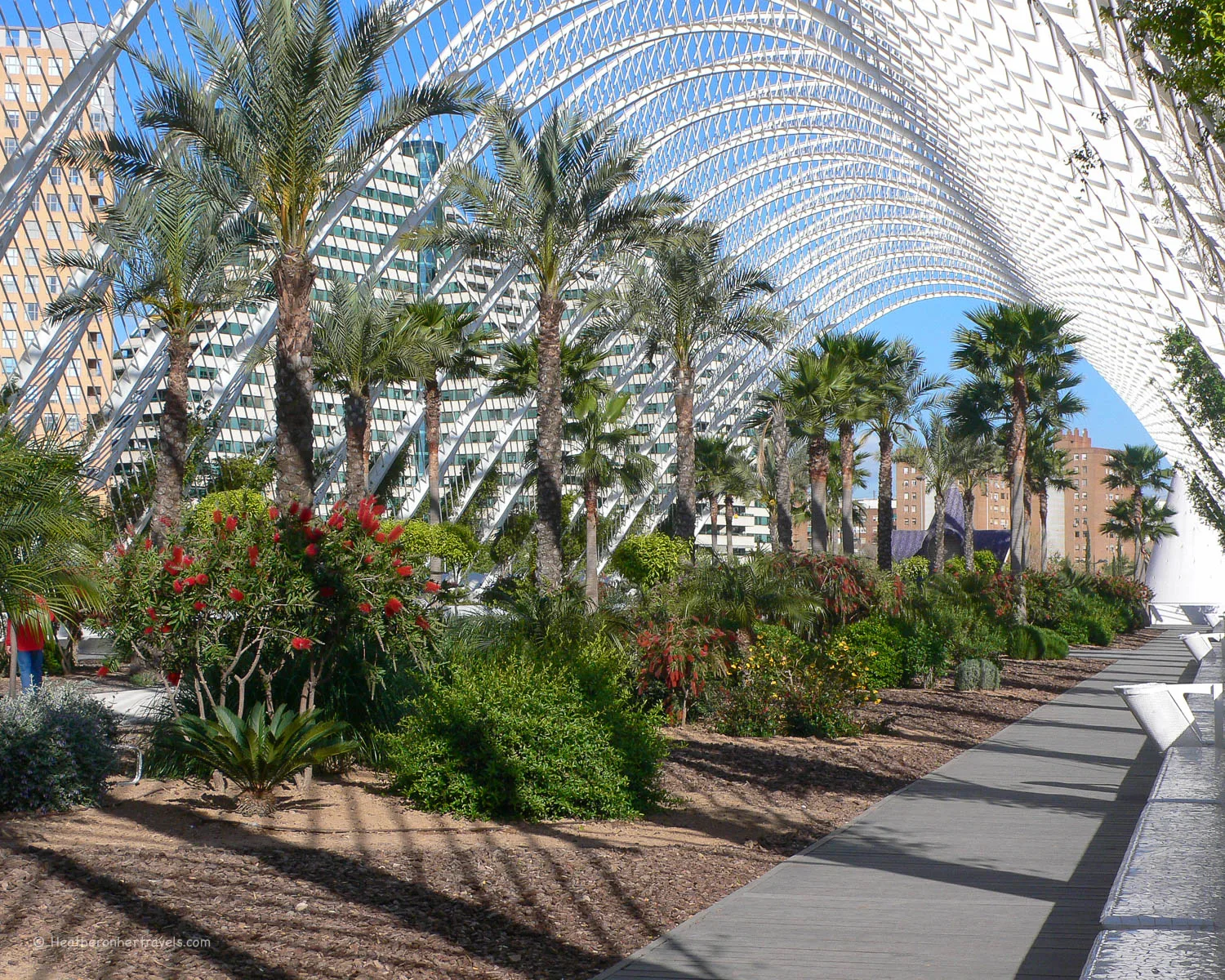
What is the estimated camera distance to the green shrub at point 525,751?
9.05 metres

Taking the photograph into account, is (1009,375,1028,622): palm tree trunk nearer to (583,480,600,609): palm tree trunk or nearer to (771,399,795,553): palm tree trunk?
(771,399,795,553): palm tree trunk

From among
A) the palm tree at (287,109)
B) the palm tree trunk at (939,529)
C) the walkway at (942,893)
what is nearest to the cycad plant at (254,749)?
the walkway at (942,893)

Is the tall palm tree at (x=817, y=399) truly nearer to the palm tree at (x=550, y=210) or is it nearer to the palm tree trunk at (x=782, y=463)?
the palm tree trunk at (x=782, y=463)

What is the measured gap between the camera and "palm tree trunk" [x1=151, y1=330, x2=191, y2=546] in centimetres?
2309

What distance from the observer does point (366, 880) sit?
699 cm

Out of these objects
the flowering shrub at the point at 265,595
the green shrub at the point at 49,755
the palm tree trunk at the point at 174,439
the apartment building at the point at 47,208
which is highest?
the apartment building at the point at 47,208

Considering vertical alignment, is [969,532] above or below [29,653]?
above

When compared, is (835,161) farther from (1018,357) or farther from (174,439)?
(174,439)

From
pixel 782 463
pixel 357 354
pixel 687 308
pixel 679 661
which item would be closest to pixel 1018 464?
pixel 687 308

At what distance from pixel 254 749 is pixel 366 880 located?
8.10ft

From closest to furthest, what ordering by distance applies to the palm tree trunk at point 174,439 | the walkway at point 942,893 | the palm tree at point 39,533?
the walkway at point 942,893
the palm tree at point 39,533
the palm tree trunk at point 174,439

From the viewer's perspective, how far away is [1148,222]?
16.6 metres

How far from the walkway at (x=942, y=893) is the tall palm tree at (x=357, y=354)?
77.3 feet

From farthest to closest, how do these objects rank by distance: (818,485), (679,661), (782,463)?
(782,463)
(818,485)
(679,661)
